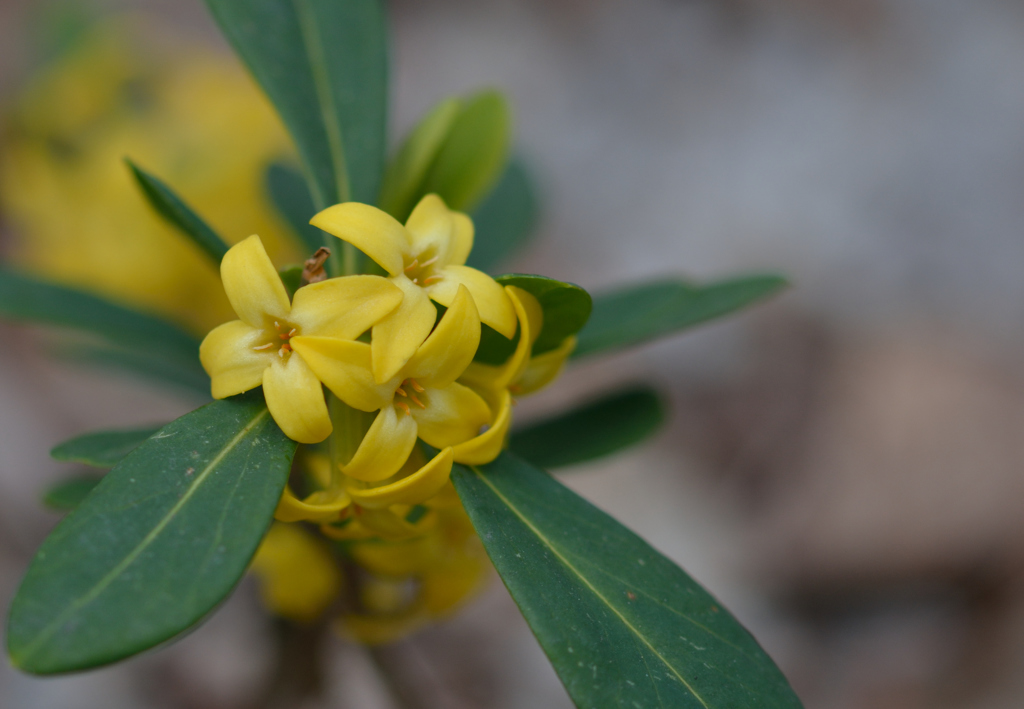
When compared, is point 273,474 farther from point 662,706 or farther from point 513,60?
point 513,60

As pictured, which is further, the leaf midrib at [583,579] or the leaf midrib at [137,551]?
the leaf midrib at [583,579]

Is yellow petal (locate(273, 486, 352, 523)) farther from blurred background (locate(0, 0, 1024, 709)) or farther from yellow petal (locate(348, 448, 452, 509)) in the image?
blurred background (locate(0, 0, 1024, 709))

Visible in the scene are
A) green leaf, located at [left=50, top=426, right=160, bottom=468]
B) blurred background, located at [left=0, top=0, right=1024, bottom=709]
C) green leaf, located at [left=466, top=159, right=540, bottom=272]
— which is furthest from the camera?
blurred background, located at [left=0, top=0, right=1024, bottom=709]

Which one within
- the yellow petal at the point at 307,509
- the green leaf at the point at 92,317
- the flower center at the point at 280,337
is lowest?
the green leaf at the point at 92,317

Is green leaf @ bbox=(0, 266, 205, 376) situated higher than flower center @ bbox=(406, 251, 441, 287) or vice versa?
flower center @ bbox=(406, 251, 441, 287)

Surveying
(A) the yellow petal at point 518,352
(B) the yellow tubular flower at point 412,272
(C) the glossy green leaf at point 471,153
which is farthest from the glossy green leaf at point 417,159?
(A) the yellow petal at point 518,352

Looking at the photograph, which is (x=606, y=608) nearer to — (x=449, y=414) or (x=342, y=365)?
(x=449, y=414)

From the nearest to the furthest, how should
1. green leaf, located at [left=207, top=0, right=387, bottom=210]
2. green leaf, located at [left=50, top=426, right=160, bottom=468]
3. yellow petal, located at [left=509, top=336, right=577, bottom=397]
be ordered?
green leaf, located at [left=50, top=426, right=160, bottom=468], yellow petal, located at [left=509, top=336, right=577, bottom=397], green leaf, located at [left=207, top=0, right=387, bottom=210]

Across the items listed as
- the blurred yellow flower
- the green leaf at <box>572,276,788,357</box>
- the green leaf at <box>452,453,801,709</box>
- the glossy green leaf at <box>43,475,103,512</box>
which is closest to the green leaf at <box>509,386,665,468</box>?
the green leaf at <box>572,276,788,357</box>

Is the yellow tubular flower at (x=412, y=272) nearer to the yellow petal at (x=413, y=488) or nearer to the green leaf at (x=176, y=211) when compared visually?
the yellow petal at (x=413, y=488)
